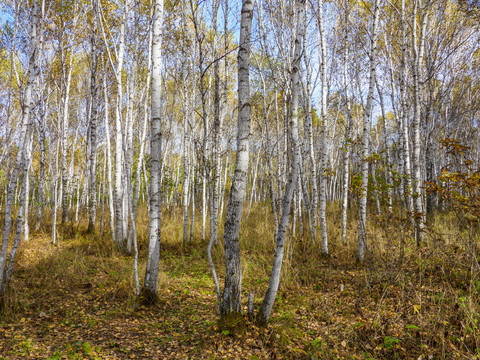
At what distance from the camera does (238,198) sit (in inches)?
113

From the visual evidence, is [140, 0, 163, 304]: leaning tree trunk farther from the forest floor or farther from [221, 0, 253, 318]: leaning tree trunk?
[221, 0, 253, 318]: leaning tree trunk

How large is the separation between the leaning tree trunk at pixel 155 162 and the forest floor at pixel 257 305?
342 millimetres

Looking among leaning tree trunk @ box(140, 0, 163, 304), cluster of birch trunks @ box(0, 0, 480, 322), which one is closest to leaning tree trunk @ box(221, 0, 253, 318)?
cluster of birch trunks @ box(0, 0, 480, 322)

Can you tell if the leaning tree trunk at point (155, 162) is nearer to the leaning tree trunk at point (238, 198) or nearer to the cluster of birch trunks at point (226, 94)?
the cluster of birch trunks at point (226, 94)

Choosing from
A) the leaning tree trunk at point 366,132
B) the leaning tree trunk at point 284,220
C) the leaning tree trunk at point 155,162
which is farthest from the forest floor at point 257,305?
the leaning tree trunk at point 366,132

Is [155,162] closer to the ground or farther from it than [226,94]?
closer to the ground

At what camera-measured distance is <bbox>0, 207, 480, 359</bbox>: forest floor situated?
8.48 feet

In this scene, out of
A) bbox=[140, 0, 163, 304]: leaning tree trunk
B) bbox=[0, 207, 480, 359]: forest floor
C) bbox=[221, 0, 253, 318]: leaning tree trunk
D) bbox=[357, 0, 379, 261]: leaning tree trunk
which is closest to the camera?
bbox=[0, 207, 480, 359]: forest floor

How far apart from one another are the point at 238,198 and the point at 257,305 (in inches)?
69.5

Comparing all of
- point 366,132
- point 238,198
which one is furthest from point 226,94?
point 238,198

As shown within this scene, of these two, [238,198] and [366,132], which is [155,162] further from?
[366,132]

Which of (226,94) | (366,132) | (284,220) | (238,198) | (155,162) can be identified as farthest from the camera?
(226,94)

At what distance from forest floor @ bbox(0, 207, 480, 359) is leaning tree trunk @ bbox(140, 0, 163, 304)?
34cm

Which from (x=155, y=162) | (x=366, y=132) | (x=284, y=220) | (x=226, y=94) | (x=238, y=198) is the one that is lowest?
(x=284, y=220)
